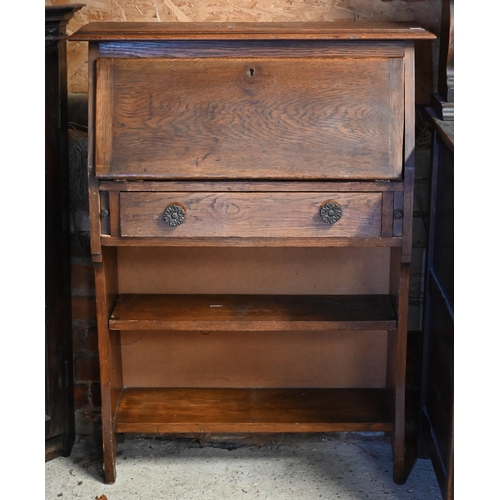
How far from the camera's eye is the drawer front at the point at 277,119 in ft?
6.93

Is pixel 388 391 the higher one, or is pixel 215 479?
pixel 388 391

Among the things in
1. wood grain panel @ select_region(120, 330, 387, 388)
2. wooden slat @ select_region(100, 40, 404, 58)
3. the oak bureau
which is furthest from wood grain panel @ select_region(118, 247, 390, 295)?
wooden slat @ select_region(100, 40, 404, 58)

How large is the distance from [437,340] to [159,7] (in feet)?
4.37

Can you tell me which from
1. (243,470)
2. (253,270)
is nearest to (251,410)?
(243,470)

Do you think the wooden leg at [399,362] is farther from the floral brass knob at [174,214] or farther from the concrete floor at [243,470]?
the floral brass knob at [174,214]

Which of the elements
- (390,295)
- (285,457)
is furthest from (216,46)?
(285,457)

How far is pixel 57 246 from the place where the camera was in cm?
249

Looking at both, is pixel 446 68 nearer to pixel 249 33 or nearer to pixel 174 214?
pixel 249 33

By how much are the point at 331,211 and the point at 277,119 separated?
0.93 ft

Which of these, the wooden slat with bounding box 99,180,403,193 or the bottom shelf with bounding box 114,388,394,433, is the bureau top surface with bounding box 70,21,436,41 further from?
the bottom shelf with bounding box 114,388,394,433

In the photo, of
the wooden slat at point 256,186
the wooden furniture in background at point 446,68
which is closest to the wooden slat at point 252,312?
the wooden slat at point 256,186

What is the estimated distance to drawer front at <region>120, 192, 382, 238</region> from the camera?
2.13 metres

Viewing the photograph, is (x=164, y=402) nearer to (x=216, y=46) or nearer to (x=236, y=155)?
(x=236, y=155)

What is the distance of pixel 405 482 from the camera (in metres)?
2.46
